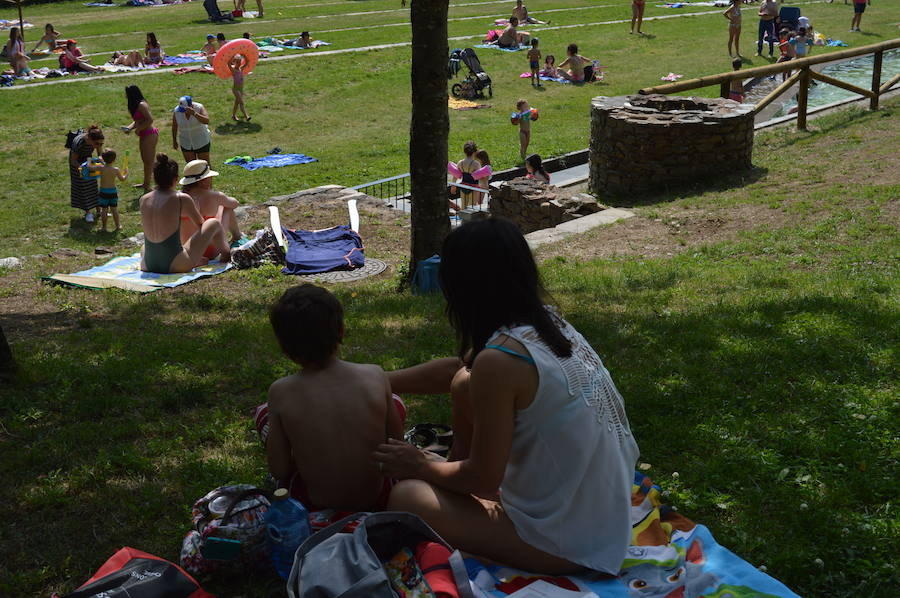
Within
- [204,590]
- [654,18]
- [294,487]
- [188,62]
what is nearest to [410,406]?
[294,487]

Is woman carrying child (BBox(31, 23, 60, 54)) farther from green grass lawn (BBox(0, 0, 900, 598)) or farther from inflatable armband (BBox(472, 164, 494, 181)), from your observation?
inflatable armband (BBox(472, 164, 494, 181))

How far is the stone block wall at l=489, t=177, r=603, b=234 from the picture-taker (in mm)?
11391

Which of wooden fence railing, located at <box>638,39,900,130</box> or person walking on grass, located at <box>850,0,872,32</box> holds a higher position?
person walking on grass, located at <box>850,0,872,32</box>

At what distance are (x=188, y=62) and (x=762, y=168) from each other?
55.7ft

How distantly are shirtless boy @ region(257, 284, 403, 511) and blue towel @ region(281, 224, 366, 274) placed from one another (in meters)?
6.69

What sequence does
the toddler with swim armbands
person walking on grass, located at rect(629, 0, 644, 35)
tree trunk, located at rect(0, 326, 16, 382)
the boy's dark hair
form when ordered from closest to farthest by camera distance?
1. the boy's dark hair
2. tree trunk, located at rect(0, 326, 16, 382)
3. the toddler with swim armbands
4. person walking on grass, located at rect(629, 0, 644, 35)

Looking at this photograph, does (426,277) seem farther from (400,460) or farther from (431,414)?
(400,460)

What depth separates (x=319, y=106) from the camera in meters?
20.4

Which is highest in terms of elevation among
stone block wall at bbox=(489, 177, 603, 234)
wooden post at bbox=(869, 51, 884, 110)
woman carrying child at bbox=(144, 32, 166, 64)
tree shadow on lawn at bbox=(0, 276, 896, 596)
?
woman carrying child at bbox=(144, 32, 166, 64)

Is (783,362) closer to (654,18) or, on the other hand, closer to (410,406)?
(410,406)

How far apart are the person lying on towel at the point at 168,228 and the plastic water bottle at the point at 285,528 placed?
279 inches

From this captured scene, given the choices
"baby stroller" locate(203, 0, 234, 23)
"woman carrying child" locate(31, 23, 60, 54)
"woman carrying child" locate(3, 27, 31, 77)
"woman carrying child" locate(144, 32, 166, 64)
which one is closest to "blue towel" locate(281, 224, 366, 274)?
"woman carrying child" locate(144, 32, 166, 64)

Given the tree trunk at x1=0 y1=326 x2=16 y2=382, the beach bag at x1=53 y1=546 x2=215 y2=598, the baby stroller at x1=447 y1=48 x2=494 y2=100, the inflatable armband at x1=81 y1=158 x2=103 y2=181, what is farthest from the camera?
the baby stroller at x1=447 y1=48 x2=494 y2=100

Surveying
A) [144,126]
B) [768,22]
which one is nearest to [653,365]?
[144,126]
